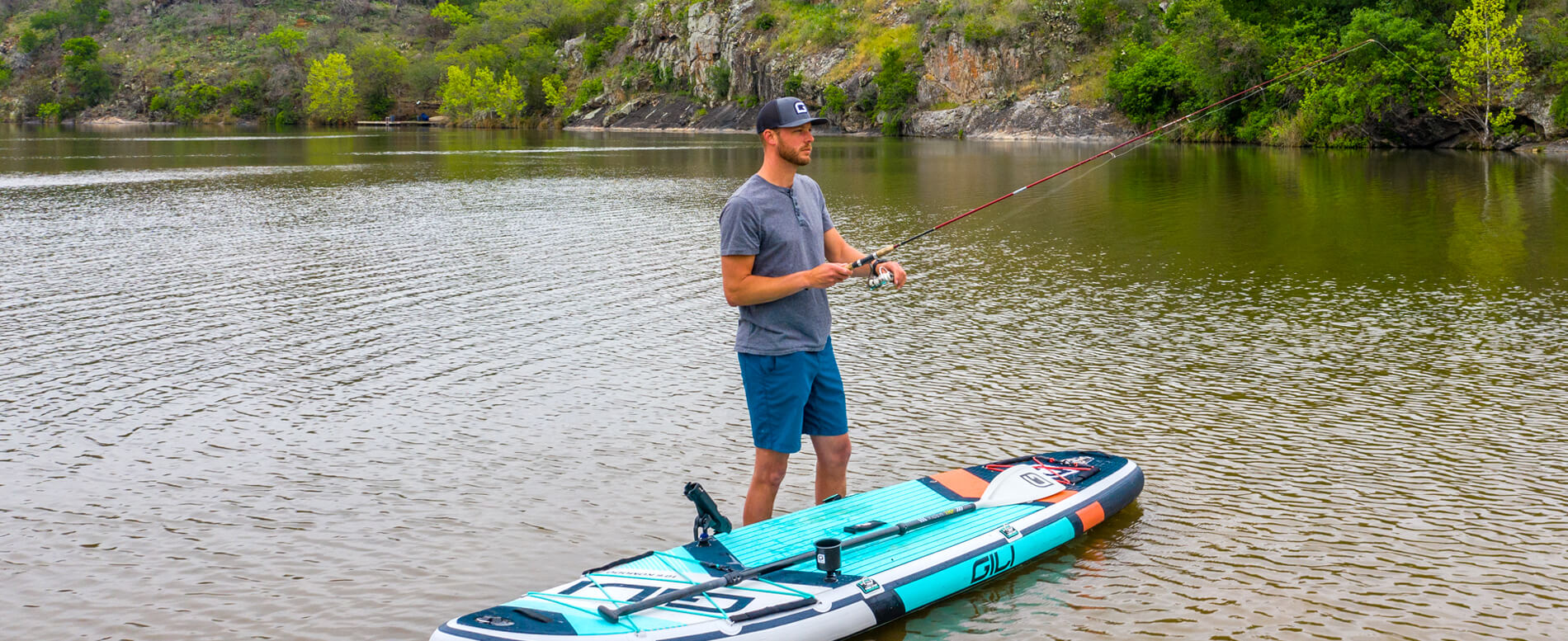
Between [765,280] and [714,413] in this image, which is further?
[714,413]

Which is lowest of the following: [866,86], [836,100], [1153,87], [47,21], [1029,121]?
[1029,121]

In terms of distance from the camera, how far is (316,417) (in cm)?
1059

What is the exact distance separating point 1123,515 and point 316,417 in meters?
7.03

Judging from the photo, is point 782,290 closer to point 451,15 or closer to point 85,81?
point 451,15

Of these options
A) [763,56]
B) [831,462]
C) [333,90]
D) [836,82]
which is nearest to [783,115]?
[831,462]

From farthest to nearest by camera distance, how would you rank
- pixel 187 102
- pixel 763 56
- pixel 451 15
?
pixel 451 15 → pixel 187 102 → pixel 763 56

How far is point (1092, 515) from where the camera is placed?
712cm

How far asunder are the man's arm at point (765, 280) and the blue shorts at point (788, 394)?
343 millimetres

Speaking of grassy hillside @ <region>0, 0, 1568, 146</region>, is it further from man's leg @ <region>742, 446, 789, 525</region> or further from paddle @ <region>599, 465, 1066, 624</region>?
man's leg @ <region>742, 446, 789, 525</region>

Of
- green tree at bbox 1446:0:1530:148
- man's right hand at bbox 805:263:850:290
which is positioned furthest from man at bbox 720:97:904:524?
green tree at bbox 1446:0:1530:148

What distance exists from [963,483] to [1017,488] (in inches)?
13.4

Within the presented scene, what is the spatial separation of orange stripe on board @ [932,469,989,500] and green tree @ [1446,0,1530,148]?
48869mm

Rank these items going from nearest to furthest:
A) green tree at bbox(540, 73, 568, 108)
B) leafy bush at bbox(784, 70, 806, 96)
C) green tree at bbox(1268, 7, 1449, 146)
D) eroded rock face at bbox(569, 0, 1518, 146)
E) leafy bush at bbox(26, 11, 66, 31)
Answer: green tree at bbox(1268, 7, 1449, 146) < eroded rock face at bbox(569, 0, 1518, 146) < leafy bush at bbox(784, 70, 806, 96) < green tree at bbox(540, 73, 568, 108) < leafy bush at bbox(26, 11, 66, 31)

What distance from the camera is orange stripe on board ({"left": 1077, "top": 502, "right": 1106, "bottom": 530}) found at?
23.2 feet
